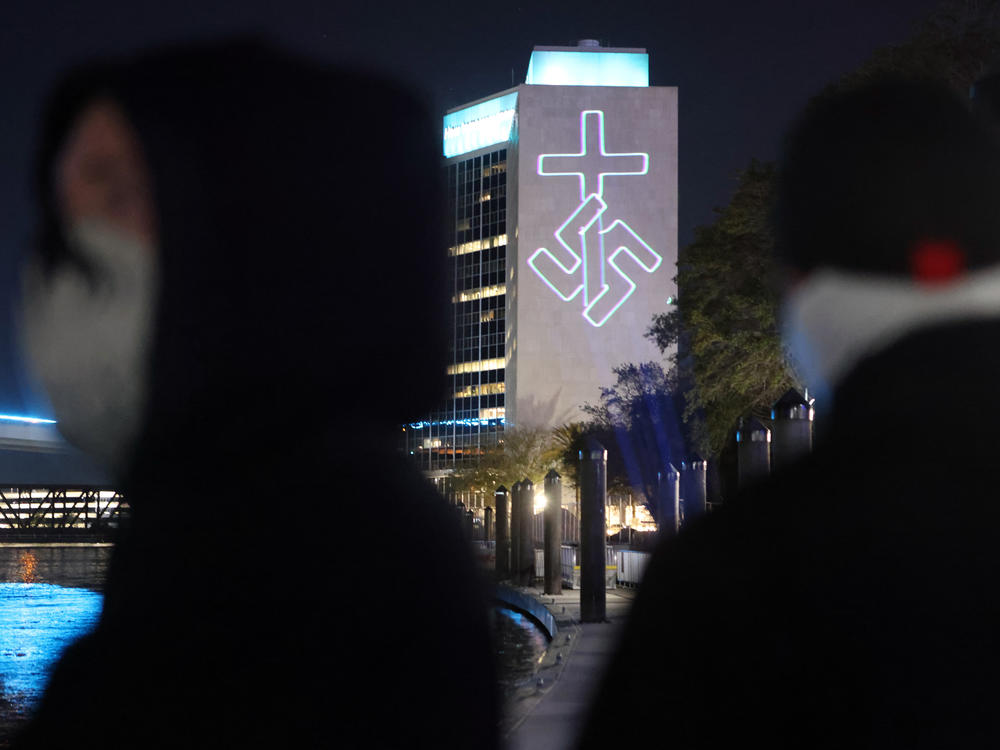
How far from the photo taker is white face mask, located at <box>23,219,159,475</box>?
1163 millimetres

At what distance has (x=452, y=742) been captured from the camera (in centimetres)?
118

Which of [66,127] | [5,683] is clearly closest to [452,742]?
[66,127]

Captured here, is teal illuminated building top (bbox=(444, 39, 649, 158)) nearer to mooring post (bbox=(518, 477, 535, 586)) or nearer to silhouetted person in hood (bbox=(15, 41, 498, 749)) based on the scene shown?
mooring post (bbox=(518, 477, 535, 586))

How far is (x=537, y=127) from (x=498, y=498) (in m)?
73.3

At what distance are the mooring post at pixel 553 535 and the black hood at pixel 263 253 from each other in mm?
19949

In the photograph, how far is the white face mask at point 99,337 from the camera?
3.82 feet

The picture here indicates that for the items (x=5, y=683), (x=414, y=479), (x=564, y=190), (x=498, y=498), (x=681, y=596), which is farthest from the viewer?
(x=564, y=190)

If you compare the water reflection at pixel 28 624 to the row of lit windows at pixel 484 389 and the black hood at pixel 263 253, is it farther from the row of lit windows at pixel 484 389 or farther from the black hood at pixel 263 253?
the row of lit windows at pixel 484 389

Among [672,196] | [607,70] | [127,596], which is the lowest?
[127,596]

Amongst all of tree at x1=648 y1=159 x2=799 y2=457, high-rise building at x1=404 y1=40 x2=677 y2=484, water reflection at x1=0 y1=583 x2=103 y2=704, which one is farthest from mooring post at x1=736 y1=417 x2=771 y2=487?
high-rise building at x1=404 y1=40 x2=677 y2=484

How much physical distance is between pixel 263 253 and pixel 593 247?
95.3 meters

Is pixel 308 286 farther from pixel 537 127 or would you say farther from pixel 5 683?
pixel 537 127

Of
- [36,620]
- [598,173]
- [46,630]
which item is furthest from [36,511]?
[46,630]

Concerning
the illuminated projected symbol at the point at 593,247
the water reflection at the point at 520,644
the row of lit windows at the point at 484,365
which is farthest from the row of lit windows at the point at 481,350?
the water reflection at the point at 520,644
